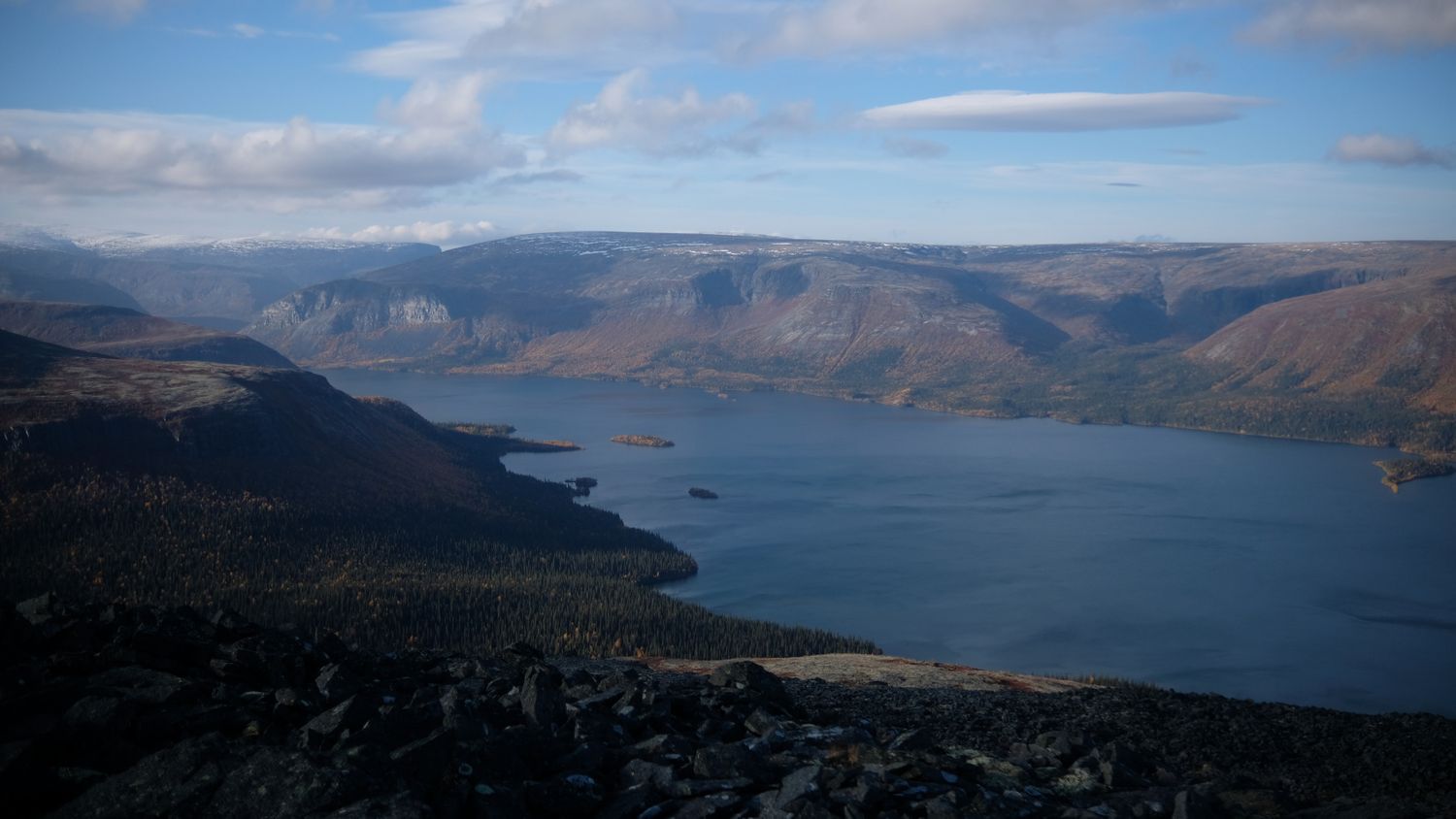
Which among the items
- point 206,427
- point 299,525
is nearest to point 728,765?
point 299,525

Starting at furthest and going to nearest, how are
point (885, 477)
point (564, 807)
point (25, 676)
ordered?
point (885, 477)
point (25, 676)
point (564, 807)

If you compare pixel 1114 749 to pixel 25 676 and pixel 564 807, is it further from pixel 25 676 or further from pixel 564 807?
Answer: pixel 25 676

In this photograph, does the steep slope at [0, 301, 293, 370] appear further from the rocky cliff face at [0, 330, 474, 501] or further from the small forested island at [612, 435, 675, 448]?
the rocky cliff face at [0, 330, 474, 501]

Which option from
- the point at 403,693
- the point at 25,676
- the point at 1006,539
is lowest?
the point at 1006,539

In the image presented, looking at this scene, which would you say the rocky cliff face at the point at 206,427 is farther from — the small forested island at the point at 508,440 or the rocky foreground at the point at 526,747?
the rocky foreground at the point at 526,747

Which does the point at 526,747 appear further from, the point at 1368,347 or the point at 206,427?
the point at 1368,347

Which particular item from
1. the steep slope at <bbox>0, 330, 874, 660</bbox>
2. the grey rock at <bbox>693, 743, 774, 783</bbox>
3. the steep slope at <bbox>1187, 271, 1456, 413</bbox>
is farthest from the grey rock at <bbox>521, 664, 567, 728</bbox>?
the steep slope at <bbox>1187, 271, 1456, 413</bbox>

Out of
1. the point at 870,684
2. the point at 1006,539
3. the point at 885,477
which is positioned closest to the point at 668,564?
the point at 1006,539
